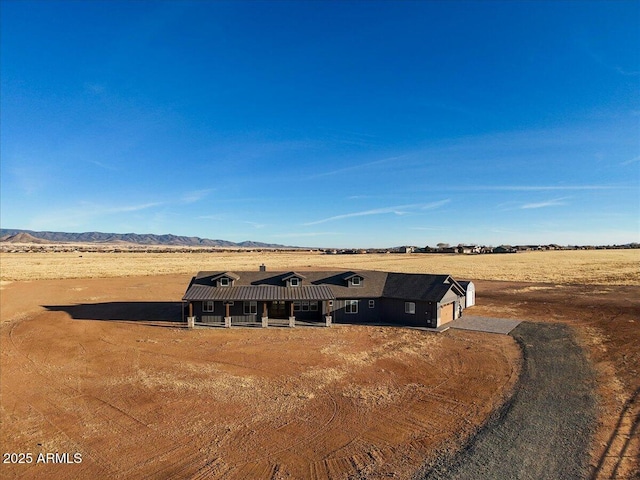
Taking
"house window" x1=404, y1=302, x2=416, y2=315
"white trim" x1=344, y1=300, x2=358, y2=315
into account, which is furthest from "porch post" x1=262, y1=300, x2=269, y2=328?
"house window" x1=404, y1=302, x2=416, y2=315

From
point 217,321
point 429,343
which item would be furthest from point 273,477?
point 217,321

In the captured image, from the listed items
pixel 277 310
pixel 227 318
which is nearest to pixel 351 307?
pixel 277 310

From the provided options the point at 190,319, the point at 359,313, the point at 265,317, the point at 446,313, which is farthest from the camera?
the point at 359,313

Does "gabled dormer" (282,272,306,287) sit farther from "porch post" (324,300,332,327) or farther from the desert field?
the desert field

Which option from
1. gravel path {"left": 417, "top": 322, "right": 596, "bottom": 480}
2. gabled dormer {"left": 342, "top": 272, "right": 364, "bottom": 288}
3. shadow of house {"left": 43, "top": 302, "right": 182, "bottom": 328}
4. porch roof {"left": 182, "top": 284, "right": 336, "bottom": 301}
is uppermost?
gabled dormer {"left": 342, "top": 272, "right": 364, "bottom": 288}

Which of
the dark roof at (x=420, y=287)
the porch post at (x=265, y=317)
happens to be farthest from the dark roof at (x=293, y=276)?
the dark roof at (x=420, y=287)

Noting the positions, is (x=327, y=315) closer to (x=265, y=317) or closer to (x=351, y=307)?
(x=351, y=307)

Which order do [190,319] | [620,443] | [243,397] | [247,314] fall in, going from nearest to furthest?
[620,443] < [243,397] < [190,319] < [247,314]

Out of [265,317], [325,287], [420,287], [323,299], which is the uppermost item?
[420,287]
